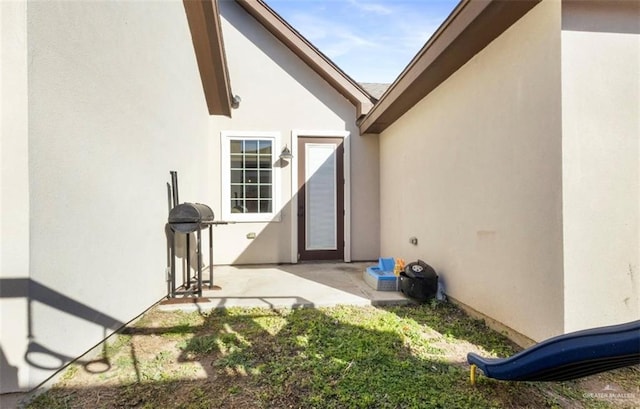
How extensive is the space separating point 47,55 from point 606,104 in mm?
4234

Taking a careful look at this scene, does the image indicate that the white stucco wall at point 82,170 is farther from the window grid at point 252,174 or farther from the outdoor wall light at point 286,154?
the outdoor wall light at point 286,154

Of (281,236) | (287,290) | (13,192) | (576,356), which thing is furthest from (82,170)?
(281,236)

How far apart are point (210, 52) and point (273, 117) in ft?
5.35

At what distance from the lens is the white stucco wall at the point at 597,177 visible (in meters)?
2.28

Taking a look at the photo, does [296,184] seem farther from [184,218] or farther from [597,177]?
[597,177]

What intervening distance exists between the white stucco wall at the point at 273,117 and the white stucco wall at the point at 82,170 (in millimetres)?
2235

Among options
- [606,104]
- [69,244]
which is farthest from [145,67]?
[606,104]

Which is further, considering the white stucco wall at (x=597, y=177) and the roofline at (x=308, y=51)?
the roofline at (x=308, y=51)

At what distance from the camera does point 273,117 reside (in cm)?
618

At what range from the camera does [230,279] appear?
490 cm

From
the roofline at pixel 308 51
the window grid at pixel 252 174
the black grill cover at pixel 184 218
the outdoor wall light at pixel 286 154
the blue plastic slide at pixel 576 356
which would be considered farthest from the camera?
the window grid at pixel 252 174

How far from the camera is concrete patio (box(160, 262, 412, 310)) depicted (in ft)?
12.1

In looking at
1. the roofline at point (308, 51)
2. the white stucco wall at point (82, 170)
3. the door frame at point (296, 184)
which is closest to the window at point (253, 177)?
the door frame at point (296, 184)

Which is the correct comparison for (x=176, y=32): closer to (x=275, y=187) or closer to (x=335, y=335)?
(x=275, y=187)
